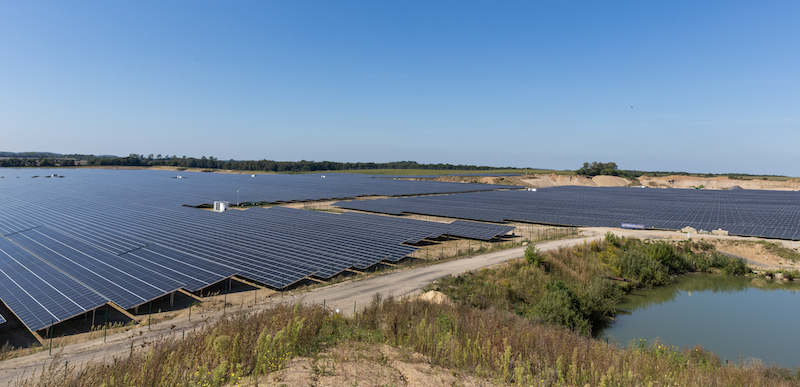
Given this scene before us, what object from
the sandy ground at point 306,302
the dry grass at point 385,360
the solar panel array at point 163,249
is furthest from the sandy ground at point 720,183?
the dry grass at point 385,360

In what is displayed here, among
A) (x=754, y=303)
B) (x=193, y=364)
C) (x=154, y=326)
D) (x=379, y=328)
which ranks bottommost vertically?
(x=754, y=303)

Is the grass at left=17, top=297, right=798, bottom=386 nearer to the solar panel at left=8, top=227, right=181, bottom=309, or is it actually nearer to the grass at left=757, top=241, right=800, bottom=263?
the solar panel at left=8, top=227, right=181, bottom=309

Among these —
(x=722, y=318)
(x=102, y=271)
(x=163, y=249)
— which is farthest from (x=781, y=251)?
(x=102, y=271)

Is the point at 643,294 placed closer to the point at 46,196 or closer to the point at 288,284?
the point at 288,284

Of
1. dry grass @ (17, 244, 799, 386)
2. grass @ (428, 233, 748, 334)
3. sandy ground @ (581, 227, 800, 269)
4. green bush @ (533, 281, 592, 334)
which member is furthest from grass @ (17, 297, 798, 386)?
sandy ground @ (581, 227, 800, 269)

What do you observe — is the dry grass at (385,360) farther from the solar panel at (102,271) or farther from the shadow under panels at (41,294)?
the solar panel at (102,271)

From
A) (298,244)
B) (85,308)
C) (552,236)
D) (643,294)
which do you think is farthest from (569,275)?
(85,308)
